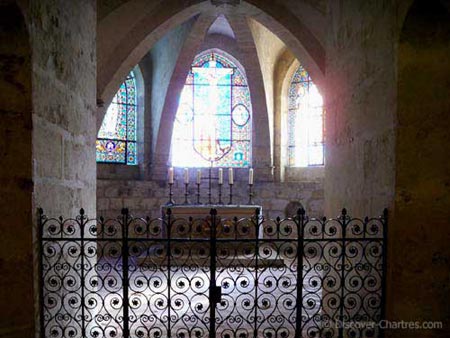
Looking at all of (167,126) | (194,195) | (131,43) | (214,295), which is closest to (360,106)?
(214,295)

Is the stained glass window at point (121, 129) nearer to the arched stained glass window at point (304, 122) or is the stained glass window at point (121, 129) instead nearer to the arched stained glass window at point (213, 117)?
the arched stained glass window at point (213, 117)

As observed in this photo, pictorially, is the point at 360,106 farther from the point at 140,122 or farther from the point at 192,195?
the point at 140,122

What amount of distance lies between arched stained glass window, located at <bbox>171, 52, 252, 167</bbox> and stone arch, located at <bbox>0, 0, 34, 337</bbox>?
6.31 m

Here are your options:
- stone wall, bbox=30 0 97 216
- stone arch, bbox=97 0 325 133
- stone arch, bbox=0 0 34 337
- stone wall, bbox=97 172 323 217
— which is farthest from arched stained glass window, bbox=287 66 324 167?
stone arch, bbox=0 0 34 337

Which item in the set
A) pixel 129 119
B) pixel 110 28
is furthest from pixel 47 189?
pixel 129 119

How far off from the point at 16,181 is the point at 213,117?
6731mm

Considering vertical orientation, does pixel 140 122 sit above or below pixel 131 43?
below

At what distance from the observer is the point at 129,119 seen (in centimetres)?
816

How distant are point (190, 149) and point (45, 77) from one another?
620 cm

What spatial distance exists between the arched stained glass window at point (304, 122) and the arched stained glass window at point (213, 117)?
3.54 feet

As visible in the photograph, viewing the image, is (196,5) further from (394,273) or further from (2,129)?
(394,273)

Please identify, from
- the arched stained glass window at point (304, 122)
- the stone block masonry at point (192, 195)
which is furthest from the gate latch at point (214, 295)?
the arched stained glass window at point (304, 122)

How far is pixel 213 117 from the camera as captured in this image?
339 inches

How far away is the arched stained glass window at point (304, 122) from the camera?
8242 mm
